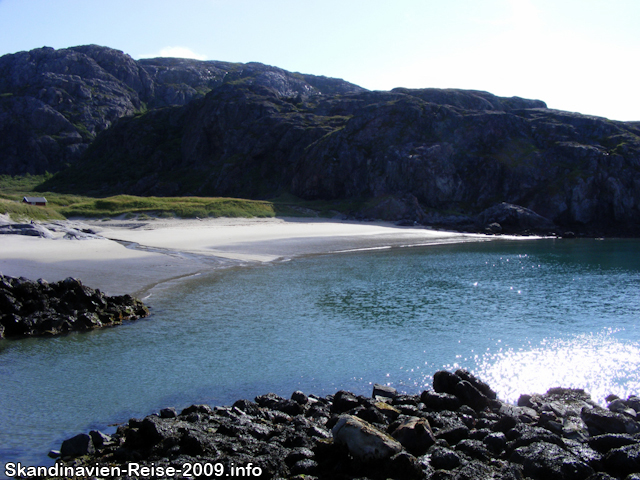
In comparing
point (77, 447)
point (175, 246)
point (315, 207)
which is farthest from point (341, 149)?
point (77, 447)

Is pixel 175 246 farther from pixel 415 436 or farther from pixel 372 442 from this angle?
pixel 372 442

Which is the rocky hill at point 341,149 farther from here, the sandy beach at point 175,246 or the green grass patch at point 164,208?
the green grass patch at point 164,208

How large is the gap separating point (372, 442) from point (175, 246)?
34.7 m

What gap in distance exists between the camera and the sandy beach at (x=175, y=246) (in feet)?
85.0

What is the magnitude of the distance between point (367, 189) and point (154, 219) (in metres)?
42.6

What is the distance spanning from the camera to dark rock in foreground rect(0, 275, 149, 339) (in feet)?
56.1

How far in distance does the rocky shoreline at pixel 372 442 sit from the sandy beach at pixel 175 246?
15032 mm

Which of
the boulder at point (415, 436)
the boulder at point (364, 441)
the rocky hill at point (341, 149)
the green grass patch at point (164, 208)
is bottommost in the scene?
the boulder at point (415, 436)

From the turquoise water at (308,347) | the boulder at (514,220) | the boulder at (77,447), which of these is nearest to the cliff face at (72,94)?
the boulder at (514,220)

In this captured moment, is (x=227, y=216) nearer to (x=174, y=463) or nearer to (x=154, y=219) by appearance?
(x=154, y=219)

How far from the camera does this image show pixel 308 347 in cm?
1597

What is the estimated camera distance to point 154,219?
56.8 metres

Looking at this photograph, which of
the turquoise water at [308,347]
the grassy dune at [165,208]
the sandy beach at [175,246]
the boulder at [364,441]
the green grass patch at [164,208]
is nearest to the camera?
the boulder at [364,441]

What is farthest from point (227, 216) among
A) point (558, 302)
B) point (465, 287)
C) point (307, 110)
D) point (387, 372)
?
point (307, 110)
